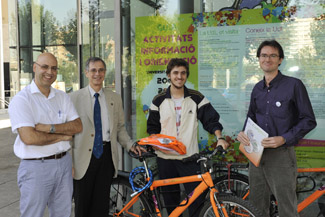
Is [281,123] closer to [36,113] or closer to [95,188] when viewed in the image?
[95,188]

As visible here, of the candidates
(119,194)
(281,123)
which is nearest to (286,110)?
(281,123)

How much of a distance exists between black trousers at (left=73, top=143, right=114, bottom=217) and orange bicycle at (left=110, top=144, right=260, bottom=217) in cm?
24

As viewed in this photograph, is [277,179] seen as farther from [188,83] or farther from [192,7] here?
[192,7]

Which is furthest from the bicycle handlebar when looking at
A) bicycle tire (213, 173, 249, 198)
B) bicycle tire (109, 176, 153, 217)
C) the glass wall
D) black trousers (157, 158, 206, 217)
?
the glass wall

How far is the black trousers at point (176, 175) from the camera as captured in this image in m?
3.40

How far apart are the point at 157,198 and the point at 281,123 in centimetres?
135

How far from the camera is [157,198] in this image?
133 inches

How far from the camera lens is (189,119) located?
11.3ft

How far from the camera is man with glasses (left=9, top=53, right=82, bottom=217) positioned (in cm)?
284

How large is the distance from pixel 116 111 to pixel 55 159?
0.91m

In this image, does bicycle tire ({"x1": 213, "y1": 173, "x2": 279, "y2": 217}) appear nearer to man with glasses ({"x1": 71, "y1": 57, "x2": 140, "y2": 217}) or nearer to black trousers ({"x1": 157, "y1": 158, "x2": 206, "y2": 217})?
black trousers ({"x1": 157, "y1": 158, "x2": 206, "y2": 217})

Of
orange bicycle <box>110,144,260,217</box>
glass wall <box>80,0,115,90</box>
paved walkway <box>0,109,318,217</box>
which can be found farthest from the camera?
glass wall <box>80,0,115,90</box>

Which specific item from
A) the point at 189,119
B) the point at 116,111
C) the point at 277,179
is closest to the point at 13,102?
the point at 116,111

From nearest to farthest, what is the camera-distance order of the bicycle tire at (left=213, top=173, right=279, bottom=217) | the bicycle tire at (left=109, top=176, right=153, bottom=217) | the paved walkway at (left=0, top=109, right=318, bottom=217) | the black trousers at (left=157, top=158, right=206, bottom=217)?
the black trousers at (left=157, top=158, right=206, bottom=217)
the bicycle tire at (left=109, top=176, right=153, bottom=217)
the bicycle tire at (left=213, top=173, right=279, bottom=217)
the paved walkway at (left=0, top=109, right=318, bottom=217)
